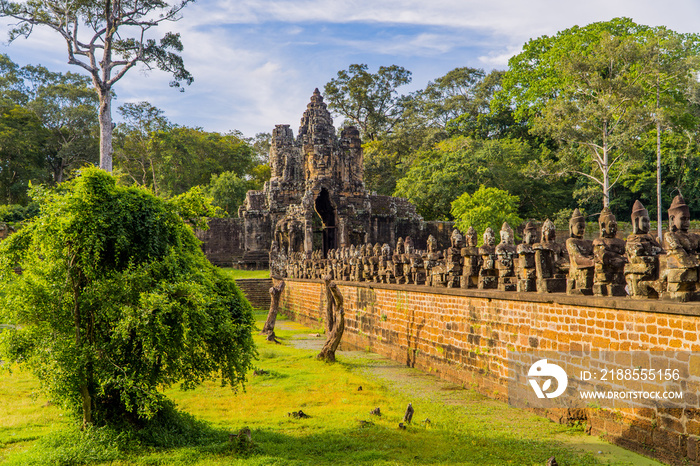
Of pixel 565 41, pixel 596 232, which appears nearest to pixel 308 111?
pixel 565 41

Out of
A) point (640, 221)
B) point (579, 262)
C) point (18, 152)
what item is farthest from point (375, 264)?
point (18, 152)

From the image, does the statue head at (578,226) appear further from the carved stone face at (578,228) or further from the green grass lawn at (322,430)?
the green grass lawn at (322,430)

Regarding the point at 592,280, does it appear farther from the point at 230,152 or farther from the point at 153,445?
the point at 230,152

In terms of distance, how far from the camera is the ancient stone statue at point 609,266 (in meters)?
6.38

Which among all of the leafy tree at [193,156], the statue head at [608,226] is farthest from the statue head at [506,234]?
the leafy tree at [193,156]

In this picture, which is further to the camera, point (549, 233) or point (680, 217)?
point (549, 233)

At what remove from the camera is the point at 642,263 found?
5.89 metres

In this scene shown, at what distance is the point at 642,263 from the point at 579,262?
3.36 ft

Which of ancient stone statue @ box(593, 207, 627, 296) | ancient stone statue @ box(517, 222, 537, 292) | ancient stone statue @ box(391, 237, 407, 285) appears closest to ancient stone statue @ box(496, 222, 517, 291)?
ancient stone statue @ box(517, 222, 537, 292)

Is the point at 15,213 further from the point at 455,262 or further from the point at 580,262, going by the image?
the point at 580,262

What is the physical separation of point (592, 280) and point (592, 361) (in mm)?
999

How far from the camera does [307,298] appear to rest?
68.6 ft

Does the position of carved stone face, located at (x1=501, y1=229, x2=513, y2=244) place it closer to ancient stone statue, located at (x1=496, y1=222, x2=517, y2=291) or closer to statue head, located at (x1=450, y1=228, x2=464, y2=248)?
ancient stone statue, located at (x1=496, y1=222, x2=517, y2=291)

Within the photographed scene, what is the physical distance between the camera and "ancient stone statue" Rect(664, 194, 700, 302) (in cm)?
533
